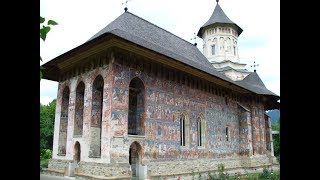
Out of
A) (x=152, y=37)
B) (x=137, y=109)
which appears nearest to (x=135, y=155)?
(x=137, y=109)

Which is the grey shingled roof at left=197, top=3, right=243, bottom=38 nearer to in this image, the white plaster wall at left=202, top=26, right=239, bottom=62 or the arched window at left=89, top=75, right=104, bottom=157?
the white plaster wall at left=202, top=26, right=239, bottom=62

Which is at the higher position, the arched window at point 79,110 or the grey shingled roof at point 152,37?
the grey shingled roof at point 152,37

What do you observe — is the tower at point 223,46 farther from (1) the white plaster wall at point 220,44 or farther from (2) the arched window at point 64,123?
(2) the arched window at point 64,123

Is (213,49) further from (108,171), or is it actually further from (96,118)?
(108,171)

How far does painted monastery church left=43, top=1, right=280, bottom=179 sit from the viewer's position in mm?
13100

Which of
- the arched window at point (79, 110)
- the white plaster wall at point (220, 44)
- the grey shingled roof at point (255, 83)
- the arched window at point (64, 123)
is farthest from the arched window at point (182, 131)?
the white plaster wall at point (220, 44)

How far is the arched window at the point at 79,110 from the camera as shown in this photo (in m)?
15.8

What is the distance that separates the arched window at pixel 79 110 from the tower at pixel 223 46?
57.8ft

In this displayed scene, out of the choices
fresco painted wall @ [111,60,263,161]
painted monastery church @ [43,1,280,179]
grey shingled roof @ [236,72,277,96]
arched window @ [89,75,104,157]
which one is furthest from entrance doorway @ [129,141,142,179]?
grey shingled roof @ [236,72,277,96]

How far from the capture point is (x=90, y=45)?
13.4 m

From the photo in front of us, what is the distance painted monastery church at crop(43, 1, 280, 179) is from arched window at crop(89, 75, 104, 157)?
0.05 m
